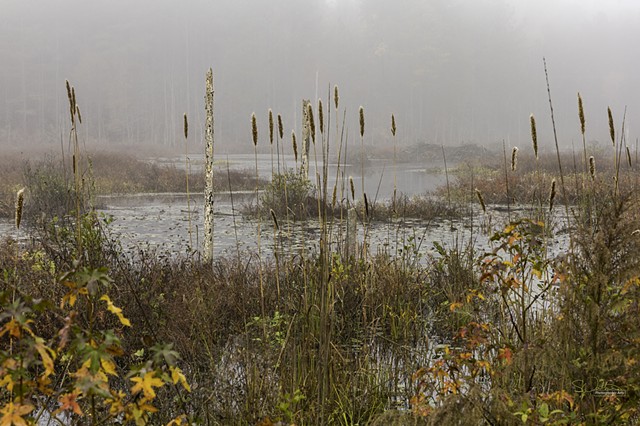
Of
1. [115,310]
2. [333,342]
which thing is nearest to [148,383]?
[115,310]

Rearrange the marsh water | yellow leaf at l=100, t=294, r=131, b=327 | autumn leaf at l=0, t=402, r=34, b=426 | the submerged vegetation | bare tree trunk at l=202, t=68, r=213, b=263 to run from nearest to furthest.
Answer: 1. autumn leaf at l=0, t=402, r=34, b=426
2. yellow leaf at l=100, t=294, r=131, b=327
3. the submerged vegetation
4. bare tree trunk at l=202, t=68, r=213, b=263
5. the marsh water

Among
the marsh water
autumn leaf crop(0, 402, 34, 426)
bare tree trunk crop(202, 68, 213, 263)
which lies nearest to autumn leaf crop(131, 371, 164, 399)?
autumn leaf crop(0, 402, 34, 426)

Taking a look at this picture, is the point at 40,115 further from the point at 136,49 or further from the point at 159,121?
the point at 136,49

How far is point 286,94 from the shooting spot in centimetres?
13500

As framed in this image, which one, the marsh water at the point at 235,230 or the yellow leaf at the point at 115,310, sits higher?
the yellow leaf at the point at 115,310

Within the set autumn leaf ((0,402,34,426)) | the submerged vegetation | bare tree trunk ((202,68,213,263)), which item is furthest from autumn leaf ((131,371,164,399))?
bare tree trunk ((202,68,213,263))

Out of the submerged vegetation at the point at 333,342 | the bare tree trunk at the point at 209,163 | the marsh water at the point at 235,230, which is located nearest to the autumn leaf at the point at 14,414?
the submerged vegetation at the point at 333,342

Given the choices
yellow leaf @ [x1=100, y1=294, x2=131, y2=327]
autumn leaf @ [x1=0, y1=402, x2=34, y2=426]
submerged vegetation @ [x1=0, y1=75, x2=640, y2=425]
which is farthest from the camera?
submerged vegetation @ [x1=0, y1=75, x2=640, y2=425]

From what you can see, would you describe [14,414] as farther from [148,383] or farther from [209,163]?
[209,163]

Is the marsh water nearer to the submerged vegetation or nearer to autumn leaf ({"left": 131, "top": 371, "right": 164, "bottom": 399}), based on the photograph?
the submerged vegetation

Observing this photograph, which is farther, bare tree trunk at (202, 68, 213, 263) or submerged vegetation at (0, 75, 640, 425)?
bare tree trunk at (202, 68, 213, 263)

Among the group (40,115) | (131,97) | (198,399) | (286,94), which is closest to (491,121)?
(286,94)

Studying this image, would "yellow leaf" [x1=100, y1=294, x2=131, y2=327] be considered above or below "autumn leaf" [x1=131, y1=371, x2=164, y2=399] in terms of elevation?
above

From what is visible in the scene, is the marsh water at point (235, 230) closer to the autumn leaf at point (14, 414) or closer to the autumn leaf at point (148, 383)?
the autumn leaf at point (148, 383)
